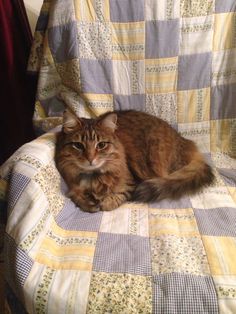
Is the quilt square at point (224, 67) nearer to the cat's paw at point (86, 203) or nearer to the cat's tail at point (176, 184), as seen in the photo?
the cat's tail at point (176, 184)

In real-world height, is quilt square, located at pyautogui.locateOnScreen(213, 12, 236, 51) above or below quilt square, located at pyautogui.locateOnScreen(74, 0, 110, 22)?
below

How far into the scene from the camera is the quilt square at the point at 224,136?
61.9 inches

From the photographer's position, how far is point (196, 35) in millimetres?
1440

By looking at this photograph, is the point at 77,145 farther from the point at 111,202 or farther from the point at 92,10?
the point at 92,10

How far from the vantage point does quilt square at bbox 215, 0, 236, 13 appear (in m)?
1.39

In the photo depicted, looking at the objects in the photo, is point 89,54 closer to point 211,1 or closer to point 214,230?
point 211,1

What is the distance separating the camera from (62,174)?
1222mm

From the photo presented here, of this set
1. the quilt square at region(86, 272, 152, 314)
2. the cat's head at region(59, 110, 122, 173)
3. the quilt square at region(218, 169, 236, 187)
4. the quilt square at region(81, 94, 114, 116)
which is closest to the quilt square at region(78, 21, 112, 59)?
the quilt square at region(81, 94, 114, 116)

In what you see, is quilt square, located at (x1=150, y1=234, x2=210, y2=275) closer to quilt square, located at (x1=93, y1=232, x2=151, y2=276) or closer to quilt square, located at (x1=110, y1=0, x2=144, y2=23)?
quilt square, located at (x1=93, y1=232, x2=151, y2=276)

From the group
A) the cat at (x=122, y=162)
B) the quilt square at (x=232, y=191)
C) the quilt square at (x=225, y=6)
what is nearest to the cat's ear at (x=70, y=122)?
the cat at (x=122, y=162)

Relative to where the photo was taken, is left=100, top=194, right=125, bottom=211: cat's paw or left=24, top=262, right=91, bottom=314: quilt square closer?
left=24, top=262, right=91, bottom=314: quilt square

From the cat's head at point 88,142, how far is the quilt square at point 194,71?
52cm

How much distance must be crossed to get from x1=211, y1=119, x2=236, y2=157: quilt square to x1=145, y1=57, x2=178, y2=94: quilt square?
1.07 ft

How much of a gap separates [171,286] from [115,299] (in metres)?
0.17
